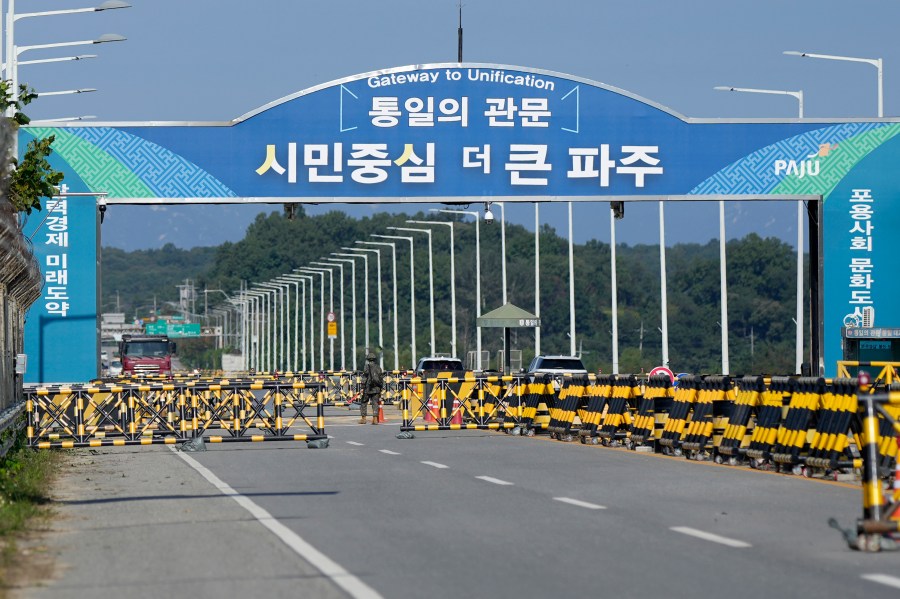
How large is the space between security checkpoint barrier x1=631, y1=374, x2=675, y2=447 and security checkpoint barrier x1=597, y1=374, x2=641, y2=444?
673 mm

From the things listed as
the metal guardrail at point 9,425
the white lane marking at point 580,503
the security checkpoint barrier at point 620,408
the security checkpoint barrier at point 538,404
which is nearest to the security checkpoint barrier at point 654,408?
the security checkpoint barrier at point 620,408

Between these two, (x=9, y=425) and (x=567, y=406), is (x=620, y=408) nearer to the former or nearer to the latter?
(x=567, y=406)

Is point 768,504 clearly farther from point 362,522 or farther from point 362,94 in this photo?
point 362,94

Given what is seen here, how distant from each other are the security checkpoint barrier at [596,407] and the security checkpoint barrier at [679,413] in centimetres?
249

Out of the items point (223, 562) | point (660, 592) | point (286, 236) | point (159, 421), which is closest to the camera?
point (660, 592)

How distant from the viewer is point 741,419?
Answer: 21875 mm

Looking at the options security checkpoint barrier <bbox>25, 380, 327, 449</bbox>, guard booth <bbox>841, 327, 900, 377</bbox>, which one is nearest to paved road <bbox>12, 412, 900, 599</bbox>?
security checkpoint barrier <bbox>25, 380, 327, 449</bbox>

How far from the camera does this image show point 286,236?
19838 cm

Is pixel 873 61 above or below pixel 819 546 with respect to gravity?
above

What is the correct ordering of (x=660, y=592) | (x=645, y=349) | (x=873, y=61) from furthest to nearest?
(x=645, y=349) → (x=873, y=61) → (x=660, y=592)

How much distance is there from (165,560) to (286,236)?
187757 mm

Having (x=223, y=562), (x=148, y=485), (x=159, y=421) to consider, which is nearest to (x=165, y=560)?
(x=223, y=562)

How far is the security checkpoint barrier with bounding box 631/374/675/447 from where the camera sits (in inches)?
995

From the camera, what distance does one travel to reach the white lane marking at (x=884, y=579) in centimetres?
1002
